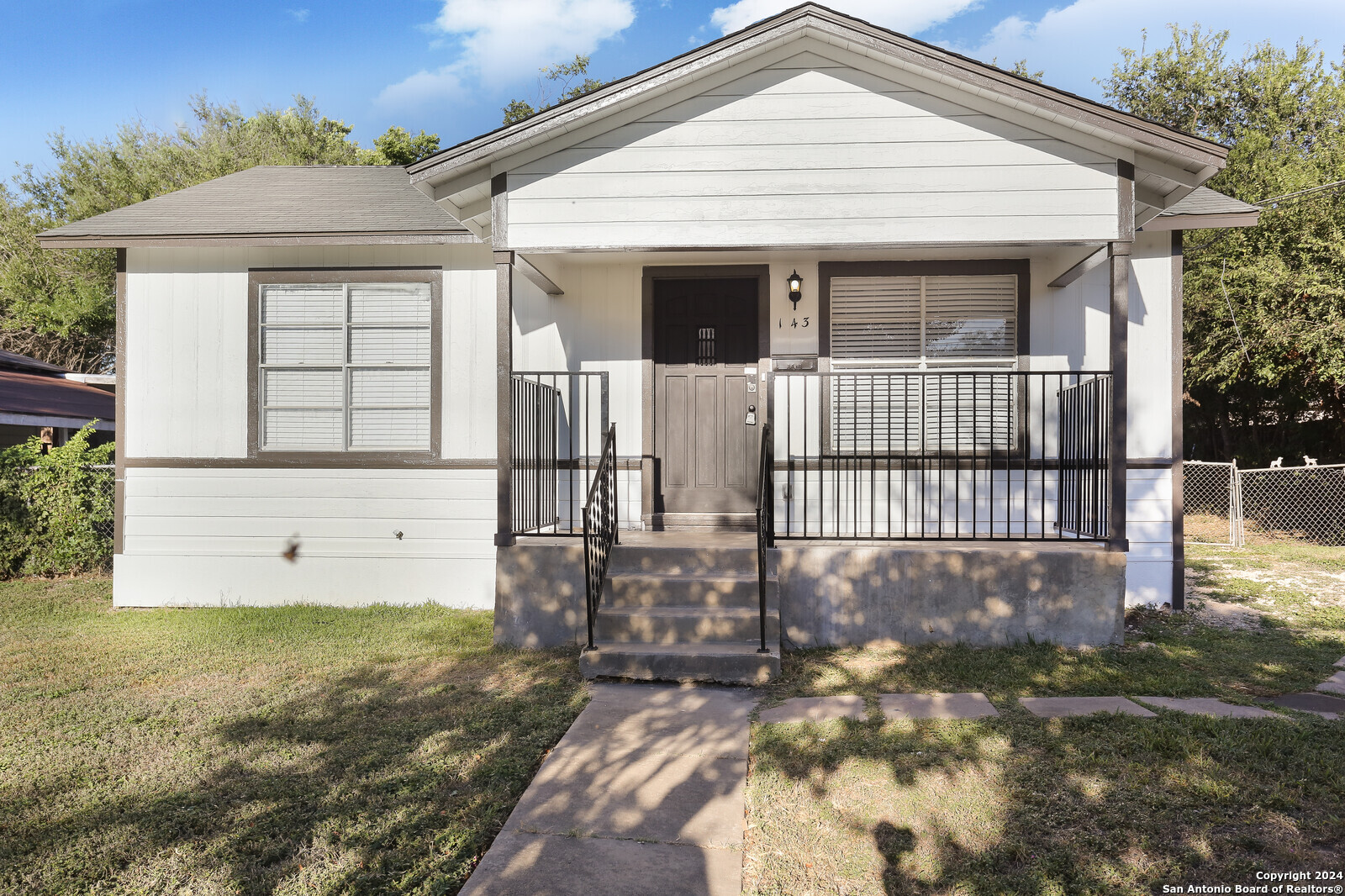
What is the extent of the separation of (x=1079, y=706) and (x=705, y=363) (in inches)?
156

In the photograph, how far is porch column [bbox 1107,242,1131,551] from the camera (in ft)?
17.2

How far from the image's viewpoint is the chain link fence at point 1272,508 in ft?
37.0

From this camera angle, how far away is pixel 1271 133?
1634cm

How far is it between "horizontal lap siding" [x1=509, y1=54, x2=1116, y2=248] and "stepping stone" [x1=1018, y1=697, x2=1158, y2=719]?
9.50ft

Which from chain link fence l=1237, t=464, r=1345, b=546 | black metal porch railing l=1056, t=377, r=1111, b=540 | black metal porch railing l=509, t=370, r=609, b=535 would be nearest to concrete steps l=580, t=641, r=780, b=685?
black metal porch railing l=509, t=370, r=609, b=535

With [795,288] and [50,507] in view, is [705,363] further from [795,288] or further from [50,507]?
[50,507]

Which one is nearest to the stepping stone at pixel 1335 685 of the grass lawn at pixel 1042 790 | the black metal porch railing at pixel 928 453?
the grass lawn at pixel 1042 790

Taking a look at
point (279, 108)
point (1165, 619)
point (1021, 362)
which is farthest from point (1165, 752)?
point (279, 108)

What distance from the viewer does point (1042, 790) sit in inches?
125

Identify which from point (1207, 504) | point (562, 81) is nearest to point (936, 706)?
point (1207, 504)

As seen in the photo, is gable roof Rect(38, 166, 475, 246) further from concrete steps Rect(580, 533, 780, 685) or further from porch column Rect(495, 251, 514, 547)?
concrete steps Rect(580, 533, 780, 685)

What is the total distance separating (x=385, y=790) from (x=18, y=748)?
2.00 metres

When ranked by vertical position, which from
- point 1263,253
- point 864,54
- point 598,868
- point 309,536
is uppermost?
point 1263,253

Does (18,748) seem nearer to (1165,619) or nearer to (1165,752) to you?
(1165,752)
